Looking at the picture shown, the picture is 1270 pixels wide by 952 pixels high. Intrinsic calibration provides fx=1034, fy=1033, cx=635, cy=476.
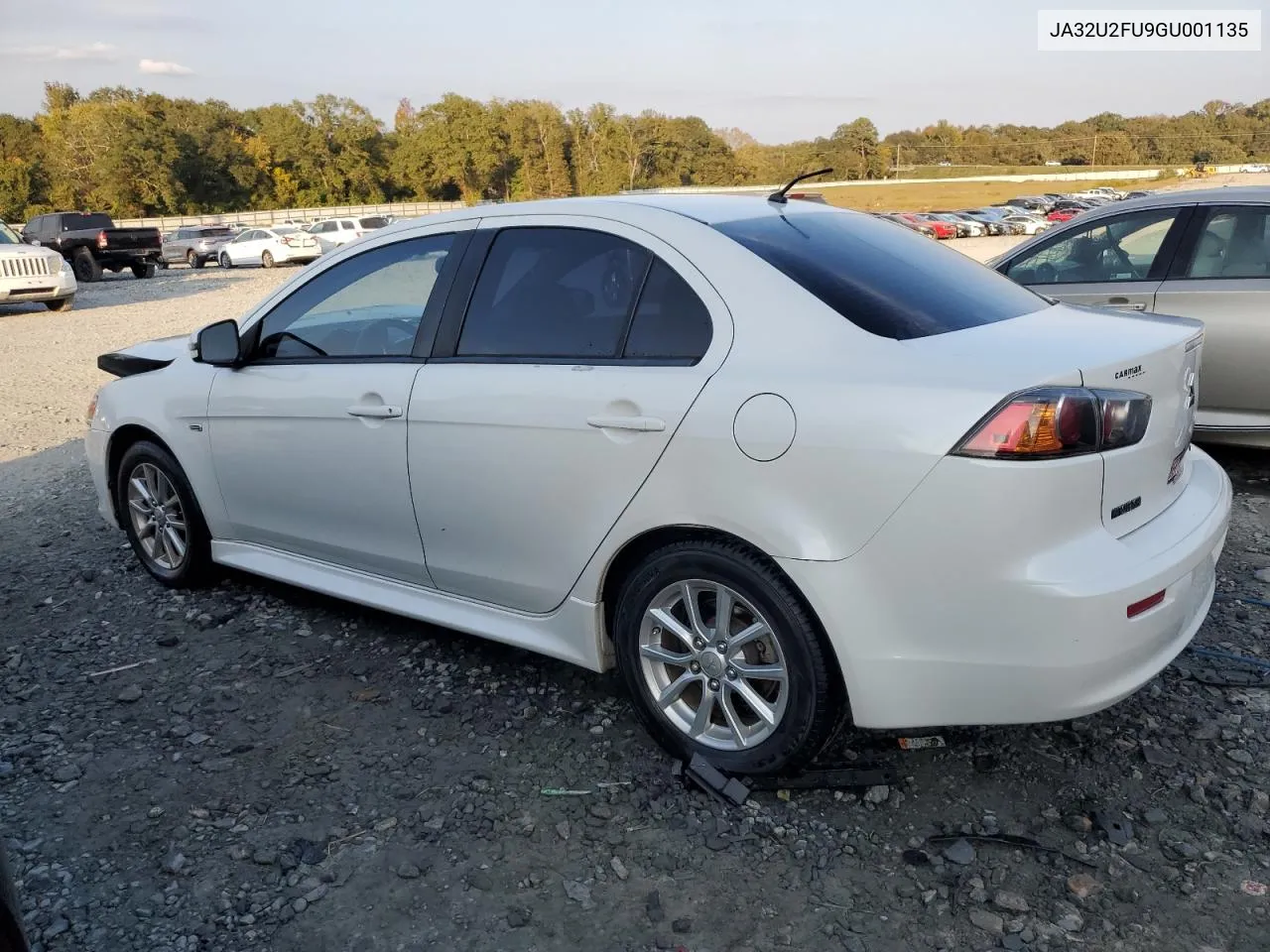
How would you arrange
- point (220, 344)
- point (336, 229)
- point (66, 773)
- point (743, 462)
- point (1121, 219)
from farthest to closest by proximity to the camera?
point (336, 229), point (1121, 219), point (220, 344), point (66, 773), point (743, 462)

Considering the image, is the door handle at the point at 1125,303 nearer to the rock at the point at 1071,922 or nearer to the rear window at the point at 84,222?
the rock at the point at 1071,922

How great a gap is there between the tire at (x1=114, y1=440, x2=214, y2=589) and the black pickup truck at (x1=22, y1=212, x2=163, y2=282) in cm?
2631

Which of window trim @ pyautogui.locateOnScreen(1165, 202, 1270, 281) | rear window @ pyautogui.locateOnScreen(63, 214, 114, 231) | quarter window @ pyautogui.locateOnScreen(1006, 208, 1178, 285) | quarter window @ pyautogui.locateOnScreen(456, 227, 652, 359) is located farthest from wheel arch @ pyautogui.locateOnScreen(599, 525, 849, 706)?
rear window @ pyautogui.locateOnScreen(63, 214, 114, 231)

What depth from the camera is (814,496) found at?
2639mm

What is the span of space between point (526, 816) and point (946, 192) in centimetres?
9610

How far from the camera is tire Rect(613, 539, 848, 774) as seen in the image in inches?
110

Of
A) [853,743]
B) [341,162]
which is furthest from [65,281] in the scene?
[341,162]

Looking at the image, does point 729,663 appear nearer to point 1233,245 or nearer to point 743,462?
point 743,462

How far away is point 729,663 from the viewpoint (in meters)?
2.98

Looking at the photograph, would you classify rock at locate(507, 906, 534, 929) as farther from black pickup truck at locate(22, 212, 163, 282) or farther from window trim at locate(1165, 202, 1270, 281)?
black pickup truck at locate(22, 212, 163, 282)

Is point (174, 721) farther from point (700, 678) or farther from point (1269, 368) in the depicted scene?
point (1269, 368)

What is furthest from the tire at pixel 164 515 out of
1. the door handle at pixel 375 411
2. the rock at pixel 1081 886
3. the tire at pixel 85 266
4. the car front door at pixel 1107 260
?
the tire at pixel 85 266

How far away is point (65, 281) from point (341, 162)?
75240 millimetres

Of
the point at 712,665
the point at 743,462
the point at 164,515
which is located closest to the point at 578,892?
the point at 712,665
